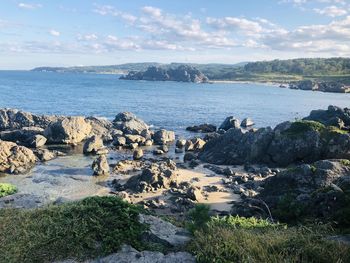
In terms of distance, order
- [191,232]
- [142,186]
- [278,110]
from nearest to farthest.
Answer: [191,232] < [142,186] < [278,110]

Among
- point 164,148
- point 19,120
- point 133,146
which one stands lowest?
point 133,146

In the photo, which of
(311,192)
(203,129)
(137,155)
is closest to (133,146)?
(137,155)

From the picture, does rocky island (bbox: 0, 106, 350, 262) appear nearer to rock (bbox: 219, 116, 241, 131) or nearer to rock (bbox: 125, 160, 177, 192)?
rock (bbox: 125, 160, 177, 192)

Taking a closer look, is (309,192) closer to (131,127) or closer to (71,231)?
(71,231)

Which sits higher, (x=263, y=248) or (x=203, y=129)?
(x=263, y=248)

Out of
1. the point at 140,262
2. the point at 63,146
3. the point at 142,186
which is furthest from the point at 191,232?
the point at 63,146

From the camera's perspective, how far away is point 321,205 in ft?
60.0

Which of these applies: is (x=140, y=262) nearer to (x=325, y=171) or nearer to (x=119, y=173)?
(x=325, y=171)

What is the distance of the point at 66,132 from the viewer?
5262 cm

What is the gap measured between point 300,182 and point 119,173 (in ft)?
58.8

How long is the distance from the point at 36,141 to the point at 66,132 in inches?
172

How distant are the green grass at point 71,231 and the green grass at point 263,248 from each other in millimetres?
1985

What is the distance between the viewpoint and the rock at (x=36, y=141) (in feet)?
162

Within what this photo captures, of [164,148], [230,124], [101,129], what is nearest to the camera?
[164,148]
